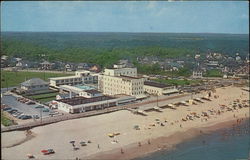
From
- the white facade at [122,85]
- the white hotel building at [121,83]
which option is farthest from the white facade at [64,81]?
the white facade at [122,85]

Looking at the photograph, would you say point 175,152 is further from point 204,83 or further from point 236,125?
point 204,83

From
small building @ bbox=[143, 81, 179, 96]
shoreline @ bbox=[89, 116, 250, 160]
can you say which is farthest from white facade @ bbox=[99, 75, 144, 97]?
shoreline @ bbox=[89, 116, 250, 160]

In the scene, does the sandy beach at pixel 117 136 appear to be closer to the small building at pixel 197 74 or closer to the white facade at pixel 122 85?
the white facade at pixel 122 85

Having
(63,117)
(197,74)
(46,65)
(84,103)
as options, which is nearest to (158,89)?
(84,103)

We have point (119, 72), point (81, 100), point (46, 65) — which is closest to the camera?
point (81, 100)

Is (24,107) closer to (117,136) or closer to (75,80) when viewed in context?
(117,136)
